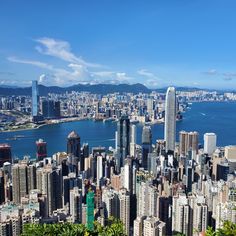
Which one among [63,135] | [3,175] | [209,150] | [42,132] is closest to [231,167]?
[209,150]

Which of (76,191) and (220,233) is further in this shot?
(76,191)

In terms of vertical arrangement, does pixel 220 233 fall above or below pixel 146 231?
above

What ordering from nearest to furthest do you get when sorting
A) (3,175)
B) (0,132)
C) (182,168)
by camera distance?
1. (3,175)
2. (182,168)
3. (0,132)

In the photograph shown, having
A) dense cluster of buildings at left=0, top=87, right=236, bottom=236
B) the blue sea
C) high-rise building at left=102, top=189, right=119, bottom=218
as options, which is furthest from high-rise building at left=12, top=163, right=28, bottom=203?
the blue sea

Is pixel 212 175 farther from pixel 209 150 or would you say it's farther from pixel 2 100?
pixel 2 100

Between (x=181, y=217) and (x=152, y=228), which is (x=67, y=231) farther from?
(x=181, y=217)

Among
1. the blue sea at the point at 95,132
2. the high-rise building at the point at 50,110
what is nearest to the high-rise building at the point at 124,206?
the blue sea at the point at 95,132
